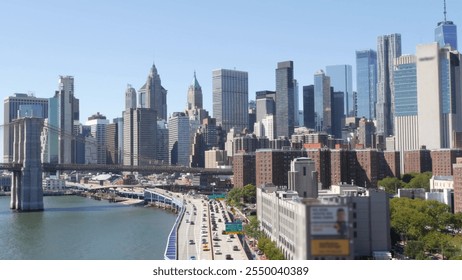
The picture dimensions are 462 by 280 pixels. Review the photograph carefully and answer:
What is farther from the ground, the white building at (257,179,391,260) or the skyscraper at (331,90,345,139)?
the skyscraper at (331,90,345,139)

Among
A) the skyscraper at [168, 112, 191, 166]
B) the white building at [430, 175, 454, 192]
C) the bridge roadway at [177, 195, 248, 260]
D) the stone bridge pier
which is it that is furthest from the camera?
the skyscraper at [168, 112, 191, 166]

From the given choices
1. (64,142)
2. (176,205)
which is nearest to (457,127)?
(176,205)

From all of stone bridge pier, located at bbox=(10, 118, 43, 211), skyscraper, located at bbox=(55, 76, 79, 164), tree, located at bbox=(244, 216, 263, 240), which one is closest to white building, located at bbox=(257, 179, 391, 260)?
tree, located at bbox=(244, 216, 263, 240)

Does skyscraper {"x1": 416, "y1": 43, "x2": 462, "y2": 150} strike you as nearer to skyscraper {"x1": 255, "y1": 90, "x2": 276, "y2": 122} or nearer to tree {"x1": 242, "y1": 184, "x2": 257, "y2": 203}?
tree {"x1": 242, "y1": 184, "x2": 257, "y2": 203}

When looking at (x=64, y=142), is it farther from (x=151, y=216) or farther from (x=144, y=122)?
(x=151, y=216)

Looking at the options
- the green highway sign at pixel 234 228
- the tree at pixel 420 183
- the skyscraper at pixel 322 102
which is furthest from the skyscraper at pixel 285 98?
the green highway sign at pixel 234 228

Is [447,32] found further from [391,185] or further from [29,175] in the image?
[29,175]

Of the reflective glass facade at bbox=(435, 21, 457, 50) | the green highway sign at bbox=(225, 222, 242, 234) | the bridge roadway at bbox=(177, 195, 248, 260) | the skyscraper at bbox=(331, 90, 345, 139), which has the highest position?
the reflective glass facade at bbox=(435, 21, 457, 50)

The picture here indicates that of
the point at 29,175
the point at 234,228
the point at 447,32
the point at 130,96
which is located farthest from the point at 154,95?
the point at 234,228
